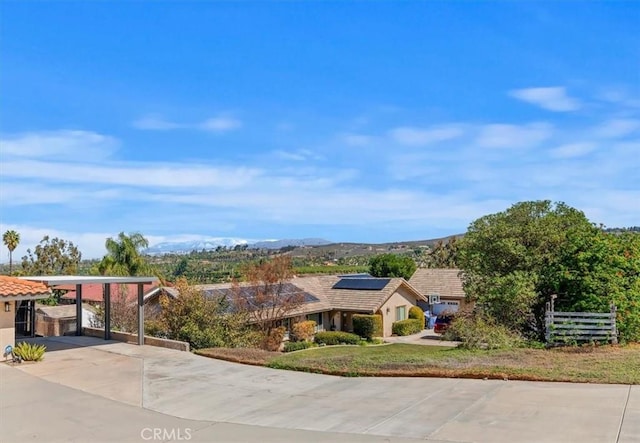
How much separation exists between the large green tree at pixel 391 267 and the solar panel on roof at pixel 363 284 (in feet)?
56.6

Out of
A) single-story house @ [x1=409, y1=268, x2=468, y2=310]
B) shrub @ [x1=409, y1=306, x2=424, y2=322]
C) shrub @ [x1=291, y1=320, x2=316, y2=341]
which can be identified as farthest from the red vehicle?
shrub @ [x1=291, y1=320, x2=316, y2=341]

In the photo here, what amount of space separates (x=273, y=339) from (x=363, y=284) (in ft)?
40.8

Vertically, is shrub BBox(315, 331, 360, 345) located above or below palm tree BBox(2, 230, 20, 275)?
below

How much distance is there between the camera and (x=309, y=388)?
12289mm

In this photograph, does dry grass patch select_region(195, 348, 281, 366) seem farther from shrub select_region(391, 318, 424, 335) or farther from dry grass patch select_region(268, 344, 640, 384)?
shrub select_region(391, 318, 424, 335)

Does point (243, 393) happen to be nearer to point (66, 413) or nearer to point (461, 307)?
point (66, 413)

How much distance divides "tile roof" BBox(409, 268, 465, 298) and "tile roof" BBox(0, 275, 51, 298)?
32179 mm

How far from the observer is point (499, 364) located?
13477 millimetres

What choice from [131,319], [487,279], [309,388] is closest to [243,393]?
[309,388]

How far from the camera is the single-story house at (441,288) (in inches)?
1714

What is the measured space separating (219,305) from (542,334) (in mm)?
12016

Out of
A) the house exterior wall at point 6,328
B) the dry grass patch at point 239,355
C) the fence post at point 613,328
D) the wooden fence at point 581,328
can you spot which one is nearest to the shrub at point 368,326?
the wooden fence at point 581,328

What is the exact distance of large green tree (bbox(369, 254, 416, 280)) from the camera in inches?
2271

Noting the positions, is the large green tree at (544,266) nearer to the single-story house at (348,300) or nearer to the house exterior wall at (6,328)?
the single-story house at (348,300)
